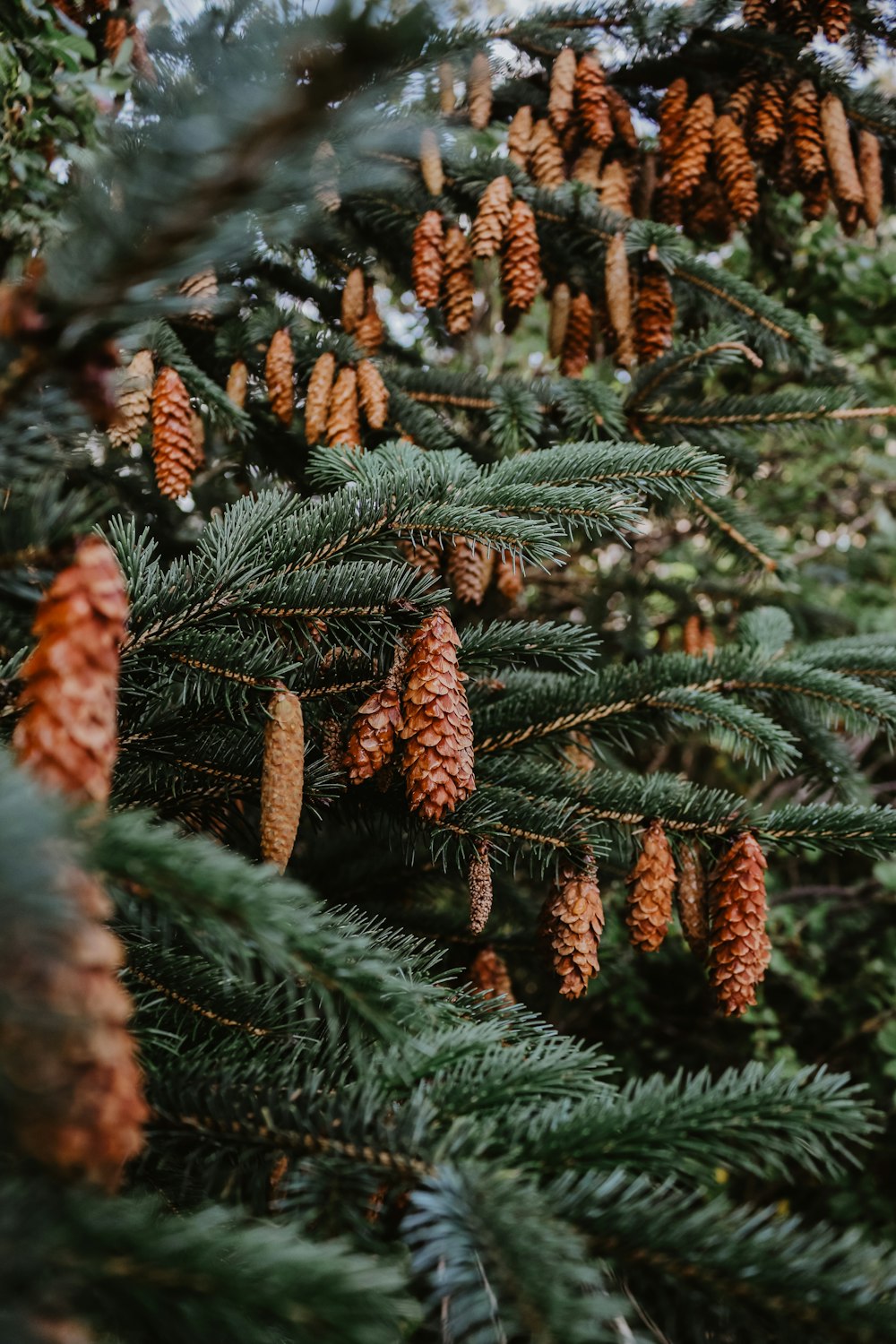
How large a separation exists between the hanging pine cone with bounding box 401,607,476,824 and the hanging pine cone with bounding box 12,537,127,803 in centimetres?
36

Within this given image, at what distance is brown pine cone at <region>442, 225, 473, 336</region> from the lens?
62.0 inches

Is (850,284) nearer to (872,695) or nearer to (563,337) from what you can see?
(563,337)

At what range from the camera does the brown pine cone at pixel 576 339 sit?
178cm

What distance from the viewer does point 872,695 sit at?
1223 millimetres

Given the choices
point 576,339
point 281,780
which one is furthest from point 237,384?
point 281,780

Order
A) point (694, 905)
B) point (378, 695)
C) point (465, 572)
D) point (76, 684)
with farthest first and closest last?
point (465, 572) → point (694, 905) → point (378, 695) → point (76, 684)

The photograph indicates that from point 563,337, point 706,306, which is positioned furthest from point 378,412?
point 706,306

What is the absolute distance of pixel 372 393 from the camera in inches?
54.2

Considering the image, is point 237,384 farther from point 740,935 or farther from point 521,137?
point 740,935

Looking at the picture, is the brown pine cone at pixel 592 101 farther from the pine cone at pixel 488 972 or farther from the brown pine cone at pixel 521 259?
the pine cone at pixel 488 972

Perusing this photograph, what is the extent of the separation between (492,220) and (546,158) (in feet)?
1.17

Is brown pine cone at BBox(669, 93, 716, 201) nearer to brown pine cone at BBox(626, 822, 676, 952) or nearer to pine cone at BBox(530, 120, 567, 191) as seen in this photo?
pine cone at BBox(530, 120, 567, 191)

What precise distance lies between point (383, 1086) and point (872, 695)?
98 centimetres

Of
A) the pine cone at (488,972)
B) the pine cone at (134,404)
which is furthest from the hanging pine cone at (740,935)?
the pine cone at (134,404)
